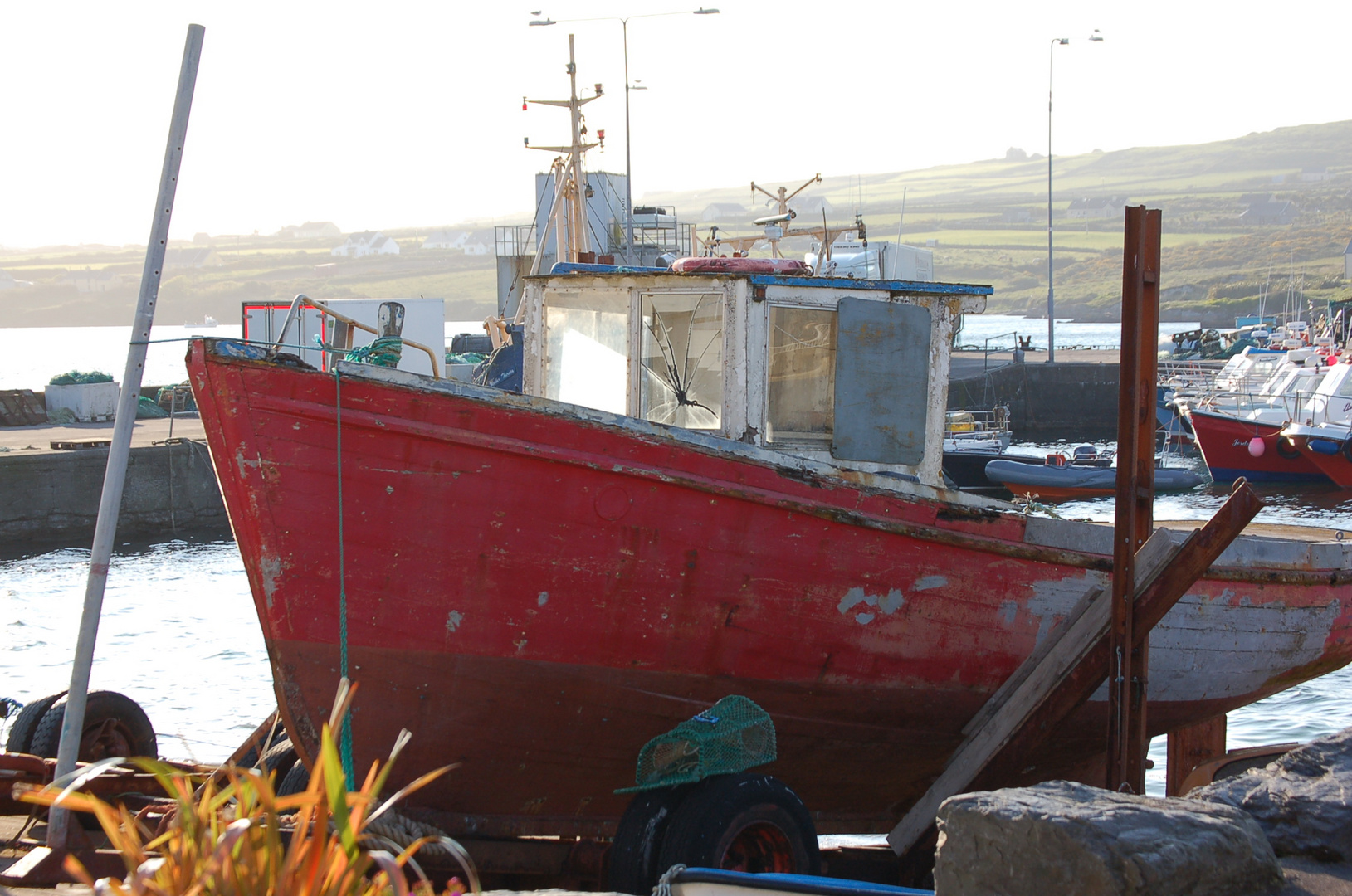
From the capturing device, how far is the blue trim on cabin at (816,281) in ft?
18.7

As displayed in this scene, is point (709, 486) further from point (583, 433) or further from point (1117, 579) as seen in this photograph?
point (1117, 579)

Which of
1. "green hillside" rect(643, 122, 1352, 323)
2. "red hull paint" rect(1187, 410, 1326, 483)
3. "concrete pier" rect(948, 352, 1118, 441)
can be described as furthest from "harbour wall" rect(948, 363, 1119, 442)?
"green hillside" rect(643, 122, 1352, 323)

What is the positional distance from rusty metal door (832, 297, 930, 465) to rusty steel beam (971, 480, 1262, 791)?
4.90 ft

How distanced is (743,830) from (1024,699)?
5.20 feet

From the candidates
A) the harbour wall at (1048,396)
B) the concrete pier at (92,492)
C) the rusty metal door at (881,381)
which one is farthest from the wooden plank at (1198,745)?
the harbour wall at (1048,396)

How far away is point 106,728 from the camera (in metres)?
5.81

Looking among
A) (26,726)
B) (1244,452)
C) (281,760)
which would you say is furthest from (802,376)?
(1244,452)

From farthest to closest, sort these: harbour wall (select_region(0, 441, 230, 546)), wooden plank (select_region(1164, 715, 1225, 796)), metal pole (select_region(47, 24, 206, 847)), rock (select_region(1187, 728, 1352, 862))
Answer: harbour wall (select_region(0, 441, 230, 546))
wooden plank (select_region(1164, 715, 1225, 796))
metal pole (select_region(47, 24, 206, 847))
rock (select_region(1187, 728, 1352, 862))

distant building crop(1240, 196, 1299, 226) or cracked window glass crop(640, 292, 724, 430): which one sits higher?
distant building crop(1240, 196, 1299, 226)

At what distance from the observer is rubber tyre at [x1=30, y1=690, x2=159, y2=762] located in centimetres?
571

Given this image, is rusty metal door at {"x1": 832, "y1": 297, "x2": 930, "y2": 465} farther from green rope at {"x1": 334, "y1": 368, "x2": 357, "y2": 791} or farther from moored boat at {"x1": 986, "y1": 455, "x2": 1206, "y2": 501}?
moored boat at {"x1": 986, "y1": 455, "x2": 1206, "y2": 501}

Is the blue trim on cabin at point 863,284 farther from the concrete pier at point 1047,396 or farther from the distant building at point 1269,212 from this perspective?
the distant building at point 1269,212

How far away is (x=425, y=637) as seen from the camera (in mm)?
4660

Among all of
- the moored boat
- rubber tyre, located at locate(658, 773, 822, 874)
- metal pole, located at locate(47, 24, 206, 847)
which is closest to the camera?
metal pole, located at locate(47, 24, 206, 847)
